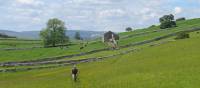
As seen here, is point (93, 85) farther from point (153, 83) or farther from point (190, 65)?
point (190, 65)

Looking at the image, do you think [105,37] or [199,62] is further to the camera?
[105,37]

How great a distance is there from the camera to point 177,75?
4094cm

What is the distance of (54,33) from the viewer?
535ft

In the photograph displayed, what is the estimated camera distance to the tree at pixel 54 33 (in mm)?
160113

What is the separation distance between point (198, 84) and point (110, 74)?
61.0 ft

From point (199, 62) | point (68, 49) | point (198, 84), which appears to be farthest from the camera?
point (68, 49)

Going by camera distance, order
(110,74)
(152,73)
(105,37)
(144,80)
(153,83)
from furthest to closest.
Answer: (105,37) < (110,74) < (152,73) < (144,80) < (153,83)

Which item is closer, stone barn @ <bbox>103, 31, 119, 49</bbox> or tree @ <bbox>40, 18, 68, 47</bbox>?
stone barn @ <bbox>103, 31, 119, 49</bbox>

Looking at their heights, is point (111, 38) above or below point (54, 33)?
below

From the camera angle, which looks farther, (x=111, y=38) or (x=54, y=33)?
(x=54, y=33)

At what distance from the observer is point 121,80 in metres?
43.6

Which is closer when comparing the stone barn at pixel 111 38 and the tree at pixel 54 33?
the stone barn at pixel 111 38

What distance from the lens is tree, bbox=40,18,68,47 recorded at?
160113 mm

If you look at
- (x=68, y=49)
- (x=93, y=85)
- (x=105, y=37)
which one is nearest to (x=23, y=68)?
(x=105, y=37)
